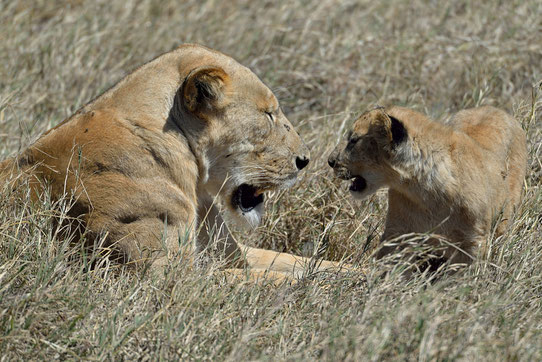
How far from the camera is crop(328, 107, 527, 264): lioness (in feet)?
13.3

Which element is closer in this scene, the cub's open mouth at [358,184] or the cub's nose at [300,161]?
the cub's nose at [300,161]

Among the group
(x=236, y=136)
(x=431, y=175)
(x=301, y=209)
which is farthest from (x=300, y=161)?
(x=301, y=209)

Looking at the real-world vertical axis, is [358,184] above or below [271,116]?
below

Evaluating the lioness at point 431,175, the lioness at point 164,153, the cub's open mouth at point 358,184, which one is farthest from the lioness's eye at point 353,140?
the lioness at point 164,153

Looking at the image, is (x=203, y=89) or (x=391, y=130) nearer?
(x=203, y=89)

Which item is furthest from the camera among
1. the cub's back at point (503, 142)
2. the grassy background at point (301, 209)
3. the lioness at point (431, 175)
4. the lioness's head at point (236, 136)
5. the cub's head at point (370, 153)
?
the cub's back at point (503, 142)

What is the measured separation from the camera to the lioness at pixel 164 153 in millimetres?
3730

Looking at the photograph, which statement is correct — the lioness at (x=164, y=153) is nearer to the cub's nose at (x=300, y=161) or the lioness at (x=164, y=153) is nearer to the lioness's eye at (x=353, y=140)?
the cub's nose at (x=300, y=161)

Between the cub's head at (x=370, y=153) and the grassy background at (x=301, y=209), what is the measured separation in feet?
1.19

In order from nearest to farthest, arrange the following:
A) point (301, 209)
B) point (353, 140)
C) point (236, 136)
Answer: point (236, 136) < point (353, 140) < point (301, 209)

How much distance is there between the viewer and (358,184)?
4398 millimetres

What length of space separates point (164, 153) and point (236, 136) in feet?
1.23

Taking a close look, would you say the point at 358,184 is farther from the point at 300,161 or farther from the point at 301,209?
the point at 301,209

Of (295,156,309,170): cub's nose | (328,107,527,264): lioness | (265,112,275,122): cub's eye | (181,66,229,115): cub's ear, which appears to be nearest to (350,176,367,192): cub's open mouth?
(328,107,527,264): lioness
